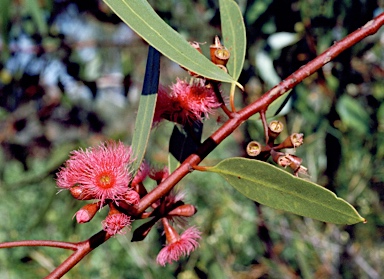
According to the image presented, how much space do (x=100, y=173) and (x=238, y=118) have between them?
0.72ft

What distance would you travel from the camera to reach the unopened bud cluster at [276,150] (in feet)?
2.46

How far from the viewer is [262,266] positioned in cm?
228

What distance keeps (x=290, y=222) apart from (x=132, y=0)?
181cm

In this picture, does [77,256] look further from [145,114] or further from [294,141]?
[294,141]

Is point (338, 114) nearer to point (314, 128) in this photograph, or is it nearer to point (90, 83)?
point (314, 128)

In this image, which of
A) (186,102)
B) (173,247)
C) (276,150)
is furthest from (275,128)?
(173,247)

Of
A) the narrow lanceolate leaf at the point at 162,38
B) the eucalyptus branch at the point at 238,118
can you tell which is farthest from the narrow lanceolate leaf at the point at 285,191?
the narrow lanceolate leaf at the point at 162,38

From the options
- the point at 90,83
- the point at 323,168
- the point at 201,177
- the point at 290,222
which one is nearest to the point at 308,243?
the point at 290,222

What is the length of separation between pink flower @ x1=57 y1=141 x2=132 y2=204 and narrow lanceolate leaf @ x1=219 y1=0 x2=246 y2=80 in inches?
9.0

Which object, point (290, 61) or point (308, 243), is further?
point (308, 243)

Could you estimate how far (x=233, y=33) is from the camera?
89cm

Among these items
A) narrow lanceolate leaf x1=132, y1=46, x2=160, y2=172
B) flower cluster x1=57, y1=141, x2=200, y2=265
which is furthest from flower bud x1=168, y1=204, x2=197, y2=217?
narrow lanceolate leaf x1=132, y1=46, x2=160, y2=172

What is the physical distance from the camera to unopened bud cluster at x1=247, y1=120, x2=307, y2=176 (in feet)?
2.46

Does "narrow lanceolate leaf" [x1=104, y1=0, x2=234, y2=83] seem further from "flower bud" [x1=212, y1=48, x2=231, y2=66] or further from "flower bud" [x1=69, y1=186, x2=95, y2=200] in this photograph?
"flower bud" [x1=69, y1=186, x2=95, y2=200]
